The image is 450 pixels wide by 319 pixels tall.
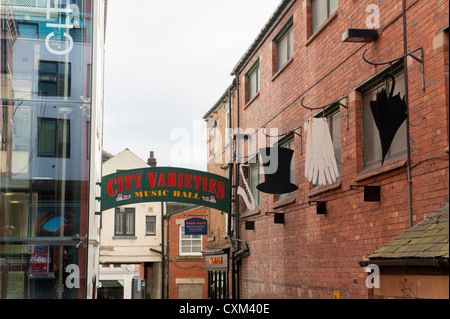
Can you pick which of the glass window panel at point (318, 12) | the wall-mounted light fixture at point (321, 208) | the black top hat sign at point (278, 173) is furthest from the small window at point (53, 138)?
the glass window panel at point (318, 12)

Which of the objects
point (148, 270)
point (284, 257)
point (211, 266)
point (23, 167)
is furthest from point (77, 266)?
point (148, 270)

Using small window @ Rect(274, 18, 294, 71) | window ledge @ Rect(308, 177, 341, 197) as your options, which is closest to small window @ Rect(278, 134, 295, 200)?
window ledge @ Rect(308, 177, 341, 197)

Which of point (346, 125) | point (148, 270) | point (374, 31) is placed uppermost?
point (374, 31)

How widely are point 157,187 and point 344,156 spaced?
7.47 metres

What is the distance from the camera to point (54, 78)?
13.3 m

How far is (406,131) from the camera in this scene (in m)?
9.24

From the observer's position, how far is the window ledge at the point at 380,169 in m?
9.38

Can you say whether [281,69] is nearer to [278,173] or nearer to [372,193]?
[278,173]

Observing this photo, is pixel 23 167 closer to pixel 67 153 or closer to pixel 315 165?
pixel 67 153

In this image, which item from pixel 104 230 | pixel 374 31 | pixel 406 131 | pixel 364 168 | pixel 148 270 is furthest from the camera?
pixel 148 270

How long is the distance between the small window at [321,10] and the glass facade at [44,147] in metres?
4.71

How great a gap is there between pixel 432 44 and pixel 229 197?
36.7 feet

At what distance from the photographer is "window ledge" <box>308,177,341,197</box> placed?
39.0 feet

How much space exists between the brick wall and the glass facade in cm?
452
